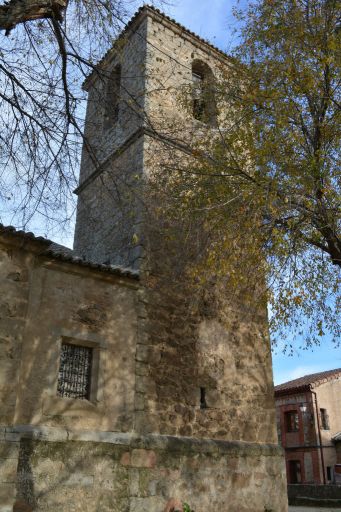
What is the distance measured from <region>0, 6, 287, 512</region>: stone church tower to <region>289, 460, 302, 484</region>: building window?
17.7 m

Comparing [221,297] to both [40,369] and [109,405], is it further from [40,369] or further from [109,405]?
[40,369]

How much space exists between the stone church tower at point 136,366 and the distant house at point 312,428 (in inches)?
655

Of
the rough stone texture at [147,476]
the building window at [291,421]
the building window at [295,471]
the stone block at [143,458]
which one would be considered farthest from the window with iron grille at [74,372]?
the building window at [291,421]

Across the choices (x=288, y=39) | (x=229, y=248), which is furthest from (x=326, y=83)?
(x=229, y=248)

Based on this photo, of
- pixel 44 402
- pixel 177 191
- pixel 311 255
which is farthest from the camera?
pixel 177 191

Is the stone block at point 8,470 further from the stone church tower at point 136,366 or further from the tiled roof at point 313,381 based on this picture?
the tiled roof at point 313,381

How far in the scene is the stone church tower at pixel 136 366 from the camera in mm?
6032

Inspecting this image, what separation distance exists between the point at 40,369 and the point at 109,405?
118 cm

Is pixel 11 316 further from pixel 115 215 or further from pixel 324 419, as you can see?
pixel 324 419

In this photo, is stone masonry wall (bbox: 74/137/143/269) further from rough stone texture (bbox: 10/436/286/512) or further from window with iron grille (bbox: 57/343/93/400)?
rough stone texture (bbox: 10/436/286/512)

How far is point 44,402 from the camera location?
20.2ft

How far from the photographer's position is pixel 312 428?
23.9 m

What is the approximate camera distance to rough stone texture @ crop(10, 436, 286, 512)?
5.82 m

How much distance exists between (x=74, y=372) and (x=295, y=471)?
21.4 metres
